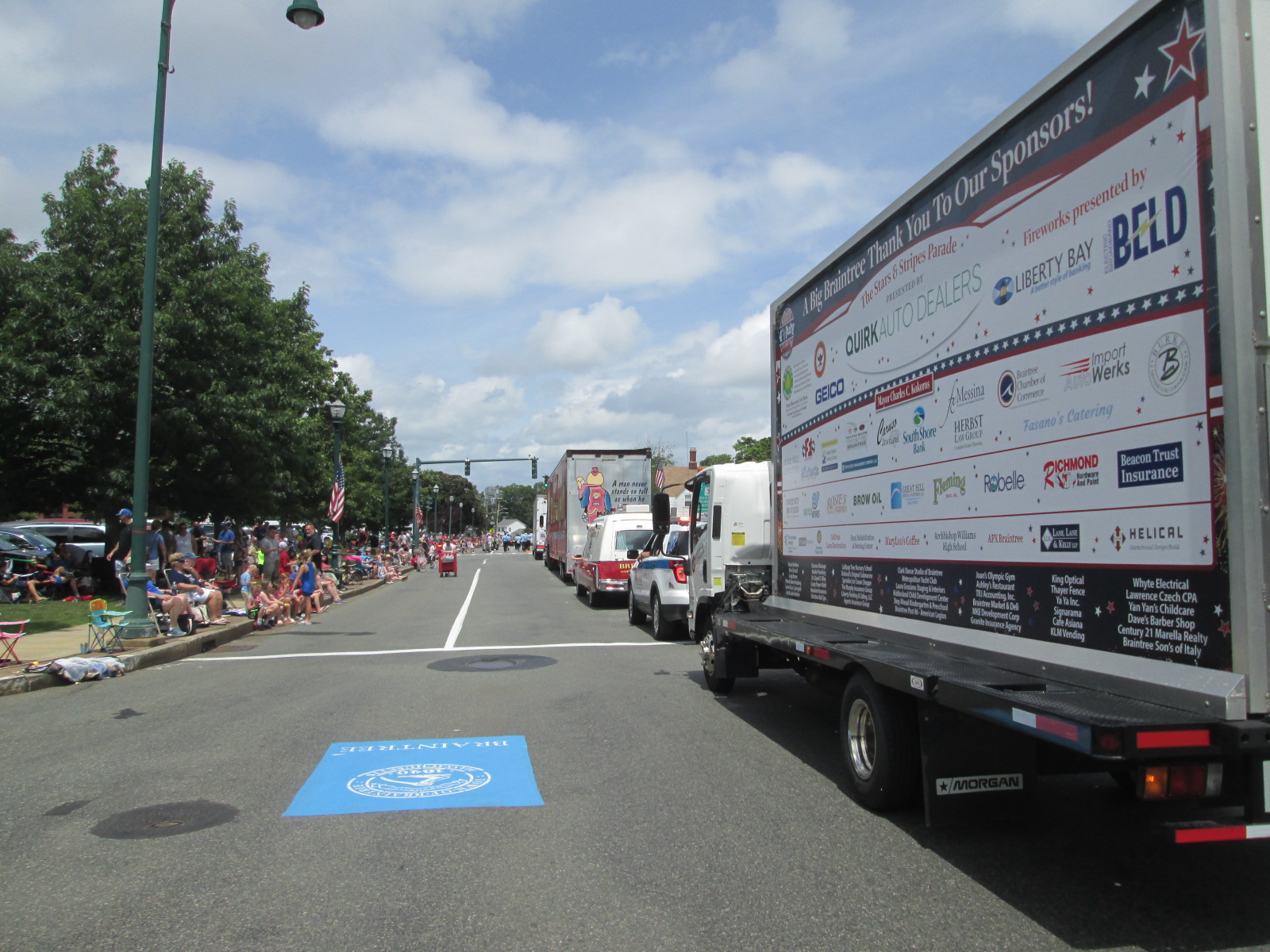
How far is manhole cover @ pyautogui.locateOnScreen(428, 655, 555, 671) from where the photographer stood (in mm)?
11555

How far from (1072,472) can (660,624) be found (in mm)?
10463

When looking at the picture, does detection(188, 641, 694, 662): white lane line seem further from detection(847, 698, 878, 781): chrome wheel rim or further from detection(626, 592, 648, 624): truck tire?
detection(847, 698, 878, 781): chrome wheel rim

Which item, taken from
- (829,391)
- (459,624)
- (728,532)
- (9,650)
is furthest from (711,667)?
(459,624)

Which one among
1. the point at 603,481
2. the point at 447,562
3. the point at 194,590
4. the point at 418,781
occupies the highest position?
the point at 603,481

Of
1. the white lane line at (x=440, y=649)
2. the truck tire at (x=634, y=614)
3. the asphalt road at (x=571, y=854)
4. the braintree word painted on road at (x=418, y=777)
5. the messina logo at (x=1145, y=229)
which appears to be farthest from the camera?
the truck tire at (x=634, y=614)

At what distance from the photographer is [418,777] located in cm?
652

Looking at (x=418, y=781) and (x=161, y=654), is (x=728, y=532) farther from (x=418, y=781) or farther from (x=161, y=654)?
(x=161, y=654)

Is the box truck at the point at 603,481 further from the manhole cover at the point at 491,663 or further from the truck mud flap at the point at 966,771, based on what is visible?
the truck mud flap at the point at 966,771

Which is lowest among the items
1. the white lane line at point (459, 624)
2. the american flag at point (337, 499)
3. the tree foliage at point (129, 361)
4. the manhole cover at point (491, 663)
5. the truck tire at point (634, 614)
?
the white lane line at point (459, 624)

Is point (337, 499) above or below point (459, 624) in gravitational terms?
above

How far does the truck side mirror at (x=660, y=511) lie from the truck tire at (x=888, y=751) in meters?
6.05

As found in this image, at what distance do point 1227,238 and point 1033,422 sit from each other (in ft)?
4.14

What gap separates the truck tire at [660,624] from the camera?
1429cm

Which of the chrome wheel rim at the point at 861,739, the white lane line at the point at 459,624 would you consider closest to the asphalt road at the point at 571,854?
the chrome wheel rim at the point at 861,739
